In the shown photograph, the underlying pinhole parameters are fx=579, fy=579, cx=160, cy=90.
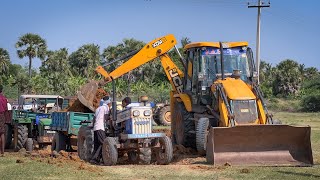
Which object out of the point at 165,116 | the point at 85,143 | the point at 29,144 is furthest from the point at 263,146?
the point at 165,116

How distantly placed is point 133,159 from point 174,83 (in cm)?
424

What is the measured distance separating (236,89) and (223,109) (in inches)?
26.9

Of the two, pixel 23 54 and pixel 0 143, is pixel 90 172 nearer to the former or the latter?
pixel 0 143

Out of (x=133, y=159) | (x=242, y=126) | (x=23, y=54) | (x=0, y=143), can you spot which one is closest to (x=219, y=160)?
(x=242, y=126)

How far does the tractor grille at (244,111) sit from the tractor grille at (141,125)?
227 centimetres

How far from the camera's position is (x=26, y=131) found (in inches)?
731

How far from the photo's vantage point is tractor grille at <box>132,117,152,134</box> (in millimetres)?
13148

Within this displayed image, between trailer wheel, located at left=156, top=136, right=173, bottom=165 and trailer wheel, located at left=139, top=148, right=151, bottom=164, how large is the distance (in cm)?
22

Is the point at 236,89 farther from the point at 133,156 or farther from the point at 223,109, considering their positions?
the point at 133,156

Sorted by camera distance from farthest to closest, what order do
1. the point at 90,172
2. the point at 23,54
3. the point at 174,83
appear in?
the point at 23,54 → the point at 174,83 → the point at 90,172

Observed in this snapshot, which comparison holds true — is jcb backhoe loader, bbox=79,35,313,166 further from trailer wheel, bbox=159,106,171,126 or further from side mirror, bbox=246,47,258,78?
trailer wheel, bbox=159,106,171,126

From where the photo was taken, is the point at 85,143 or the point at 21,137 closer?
the point at 85,143

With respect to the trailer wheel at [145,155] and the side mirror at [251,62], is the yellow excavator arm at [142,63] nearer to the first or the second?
the side mirror at [251,62]

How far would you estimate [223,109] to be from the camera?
1421 cm
